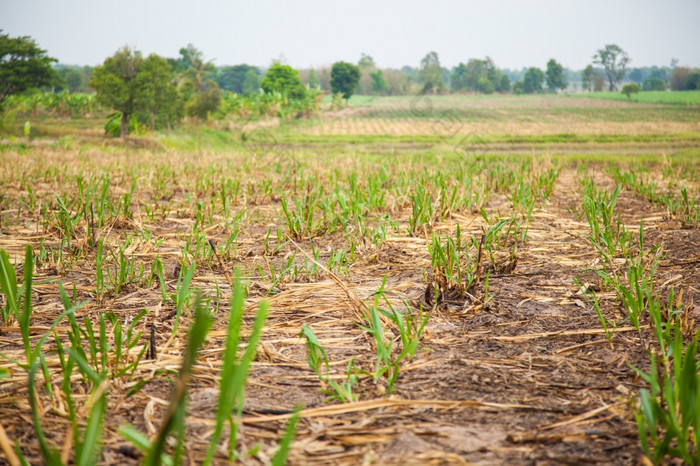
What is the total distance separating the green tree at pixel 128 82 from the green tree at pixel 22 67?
1103 centimetres

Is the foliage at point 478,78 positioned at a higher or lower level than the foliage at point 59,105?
higher

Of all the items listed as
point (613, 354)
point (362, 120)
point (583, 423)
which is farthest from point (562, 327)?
point (362, 120)

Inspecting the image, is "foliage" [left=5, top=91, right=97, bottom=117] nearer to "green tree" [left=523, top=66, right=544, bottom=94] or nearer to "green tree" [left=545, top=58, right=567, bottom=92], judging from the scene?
"green tree" [left=523, top=66, right=544, bottom=94]

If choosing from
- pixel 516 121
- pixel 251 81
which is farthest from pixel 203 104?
pixel 251 81

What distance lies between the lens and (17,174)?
6.14 meters

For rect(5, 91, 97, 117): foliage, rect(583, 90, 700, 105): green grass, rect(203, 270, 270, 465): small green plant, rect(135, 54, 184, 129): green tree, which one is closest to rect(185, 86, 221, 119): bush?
rect(135, 54, 184, 129): green tree

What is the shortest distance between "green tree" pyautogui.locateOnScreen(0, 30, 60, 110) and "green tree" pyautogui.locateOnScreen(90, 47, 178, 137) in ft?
36.2

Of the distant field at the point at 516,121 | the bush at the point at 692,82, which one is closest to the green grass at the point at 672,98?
the bush at the point at 692,82

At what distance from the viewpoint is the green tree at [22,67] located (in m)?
29.4

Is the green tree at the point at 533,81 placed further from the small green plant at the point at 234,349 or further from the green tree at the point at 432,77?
the small green plant at the point at 234,349

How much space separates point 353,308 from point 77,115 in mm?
45622

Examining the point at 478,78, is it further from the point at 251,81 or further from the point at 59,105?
the point at 59,105

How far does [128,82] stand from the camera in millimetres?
22438

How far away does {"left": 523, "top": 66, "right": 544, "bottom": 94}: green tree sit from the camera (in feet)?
322
